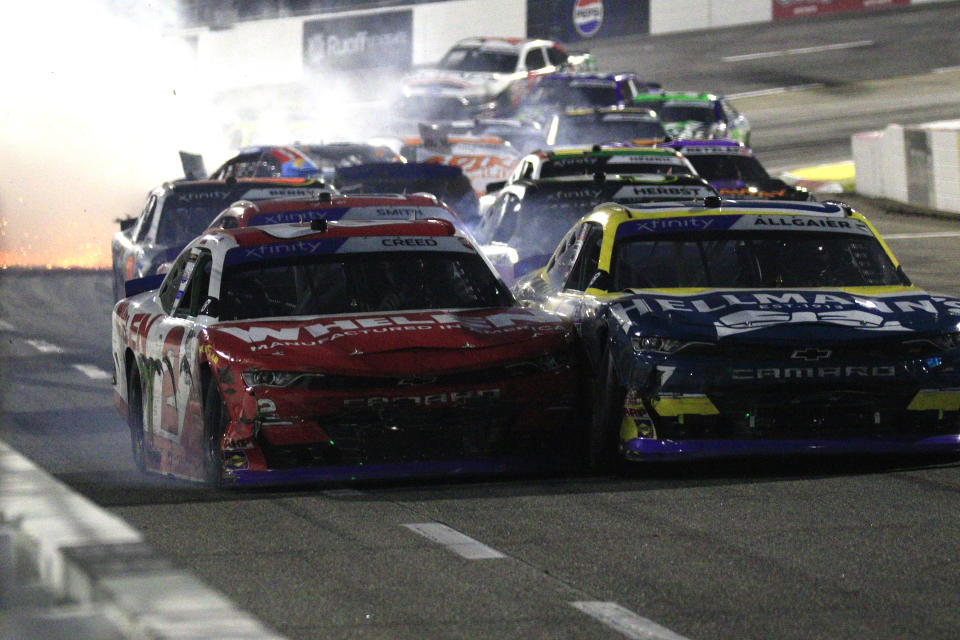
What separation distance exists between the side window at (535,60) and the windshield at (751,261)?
26253 millimetres

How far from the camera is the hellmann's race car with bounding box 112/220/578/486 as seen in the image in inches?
329

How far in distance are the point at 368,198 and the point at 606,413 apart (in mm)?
4259

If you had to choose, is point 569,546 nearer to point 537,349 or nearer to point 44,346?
point 537,349

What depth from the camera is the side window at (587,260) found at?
10148 mm

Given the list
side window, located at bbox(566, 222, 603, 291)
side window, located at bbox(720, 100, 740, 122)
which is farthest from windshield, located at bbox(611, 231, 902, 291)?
side window, located at bbox(720, 100, 740, 122)

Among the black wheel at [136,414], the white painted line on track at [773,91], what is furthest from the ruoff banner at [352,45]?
the black wheel at [136,414]

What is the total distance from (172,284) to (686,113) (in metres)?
22.6

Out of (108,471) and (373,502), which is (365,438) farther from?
(108,471)

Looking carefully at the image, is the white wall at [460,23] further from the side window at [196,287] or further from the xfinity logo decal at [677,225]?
the side window at [196,287]

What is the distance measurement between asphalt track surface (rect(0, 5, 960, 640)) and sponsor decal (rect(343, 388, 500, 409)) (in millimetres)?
396

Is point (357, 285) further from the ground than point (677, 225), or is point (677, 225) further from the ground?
point (677, 225)

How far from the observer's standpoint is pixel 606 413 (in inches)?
346

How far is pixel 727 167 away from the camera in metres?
20.6

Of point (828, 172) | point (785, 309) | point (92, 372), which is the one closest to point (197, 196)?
point (92, 372)
